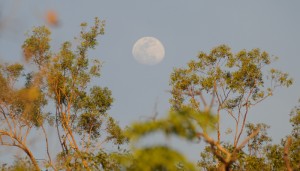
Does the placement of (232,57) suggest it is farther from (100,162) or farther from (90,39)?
(100,162)

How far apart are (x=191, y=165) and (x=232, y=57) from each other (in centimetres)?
2294

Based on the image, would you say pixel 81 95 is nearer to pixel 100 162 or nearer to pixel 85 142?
Result: pixel 85 142

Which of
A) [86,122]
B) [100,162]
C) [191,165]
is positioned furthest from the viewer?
[86,122]

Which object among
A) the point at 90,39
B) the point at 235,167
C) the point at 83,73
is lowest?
the point at 235,167

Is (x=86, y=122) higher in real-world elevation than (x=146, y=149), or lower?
higher

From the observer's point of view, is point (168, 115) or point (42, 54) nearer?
point (168, 115)

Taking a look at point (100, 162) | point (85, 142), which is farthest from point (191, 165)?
point (85, 142)

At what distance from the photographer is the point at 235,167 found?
30.9m

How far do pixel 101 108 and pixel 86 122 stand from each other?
1737mm

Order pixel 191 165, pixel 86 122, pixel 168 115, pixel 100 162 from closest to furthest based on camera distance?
1. pixel 191 165
2. pixel 168 115
3. pixel 100 162
4. pixel 86 122

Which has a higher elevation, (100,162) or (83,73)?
(83,73)

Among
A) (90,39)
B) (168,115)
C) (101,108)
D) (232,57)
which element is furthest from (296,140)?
(168,115)

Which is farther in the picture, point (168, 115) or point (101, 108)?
point (101, 108)

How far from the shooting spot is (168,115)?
382 inches
